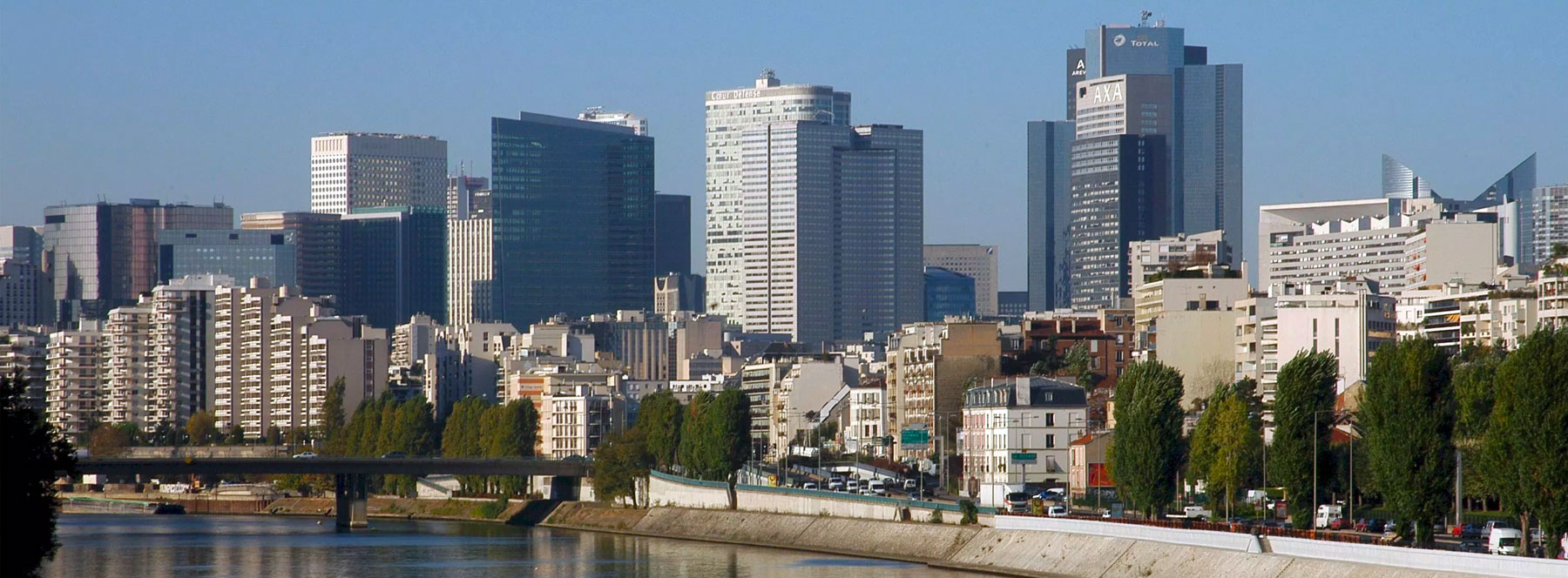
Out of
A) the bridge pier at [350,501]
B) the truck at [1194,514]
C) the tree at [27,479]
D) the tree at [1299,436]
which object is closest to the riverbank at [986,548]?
the tree at [1299,436]

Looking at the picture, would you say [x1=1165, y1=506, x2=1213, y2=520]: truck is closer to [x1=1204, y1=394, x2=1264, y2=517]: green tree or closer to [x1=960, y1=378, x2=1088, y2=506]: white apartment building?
[x1=1204, y1=394, x2=1264, y2=517]: green tree

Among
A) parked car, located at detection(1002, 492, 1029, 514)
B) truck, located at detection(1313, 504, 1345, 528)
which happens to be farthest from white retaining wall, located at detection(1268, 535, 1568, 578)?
parked car, located at detection(1002, 492, 1029, 514)

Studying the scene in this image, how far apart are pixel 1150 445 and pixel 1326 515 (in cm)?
1051

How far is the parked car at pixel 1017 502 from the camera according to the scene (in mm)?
101312

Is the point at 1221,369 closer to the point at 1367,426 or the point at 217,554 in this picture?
the point at 217,554

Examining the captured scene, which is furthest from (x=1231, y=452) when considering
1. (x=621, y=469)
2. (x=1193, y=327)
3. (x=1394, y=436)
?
(x=1193, y=327)

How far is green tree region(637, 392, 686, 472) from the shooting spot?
495 ft

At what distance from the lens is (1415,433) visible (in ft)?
255

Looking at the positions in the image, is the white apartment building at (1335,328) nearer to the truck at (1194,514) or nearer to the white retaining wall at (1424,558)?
the truck at (1194,514)

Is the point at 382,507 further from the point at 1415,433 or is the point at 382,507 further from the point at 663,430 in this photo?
the point at 1415,433

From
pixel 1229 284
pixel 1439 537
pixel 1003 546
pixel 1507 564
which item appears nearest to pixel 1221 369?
pixel 1229 284

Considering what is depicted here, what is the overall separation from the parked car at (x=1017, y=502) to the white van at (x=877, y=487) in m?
7.85

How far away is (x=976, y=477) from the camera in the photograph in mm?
124938

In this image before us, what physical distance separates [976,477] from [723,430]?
1878 cm
